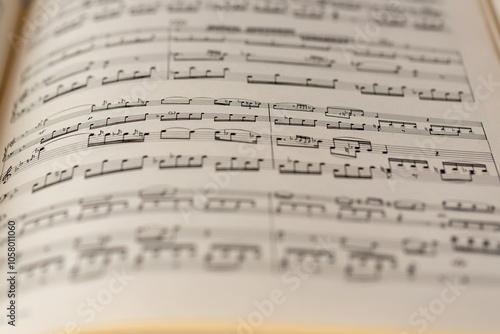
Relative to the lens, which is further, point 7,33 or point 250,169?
point 7,33

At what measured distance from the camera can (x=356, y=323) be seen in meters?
0.55

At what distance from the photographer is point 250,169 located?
2.13 ft

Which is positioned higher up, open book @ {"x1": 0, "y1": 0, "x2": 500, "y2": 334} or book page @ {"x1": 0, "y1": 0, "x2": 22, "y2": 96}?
book page @ {"x1": 0, "y1": 0, "x2": 22, "y2": 96}

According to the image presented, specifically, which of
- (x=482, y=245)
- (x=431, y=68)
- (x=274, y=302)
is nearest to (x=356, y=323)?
(x=274, y=302)

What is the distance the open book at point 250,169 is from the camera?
0.56 meters

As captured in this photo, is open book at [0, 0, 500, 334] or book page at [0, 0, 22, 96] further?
book page at [0, 0, 22, 96]

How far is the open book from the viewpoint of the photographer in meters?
0.56

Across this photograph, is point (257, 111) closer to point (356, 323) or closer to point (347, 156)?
point (347, 156)

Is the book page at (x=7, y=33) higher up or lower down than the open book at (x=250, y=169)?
higher up

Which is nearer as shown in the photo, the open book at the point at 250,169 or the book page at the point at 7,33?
the open book at the point at 250,169

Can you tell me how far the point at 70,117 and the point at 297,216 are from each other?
1.27 ft

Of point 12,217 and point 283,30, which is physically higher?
point 283,30

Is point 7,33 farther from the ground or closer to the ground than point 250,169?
farther from the ground

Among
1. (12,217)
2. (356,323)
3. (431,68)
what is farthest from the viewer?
(431,68)
